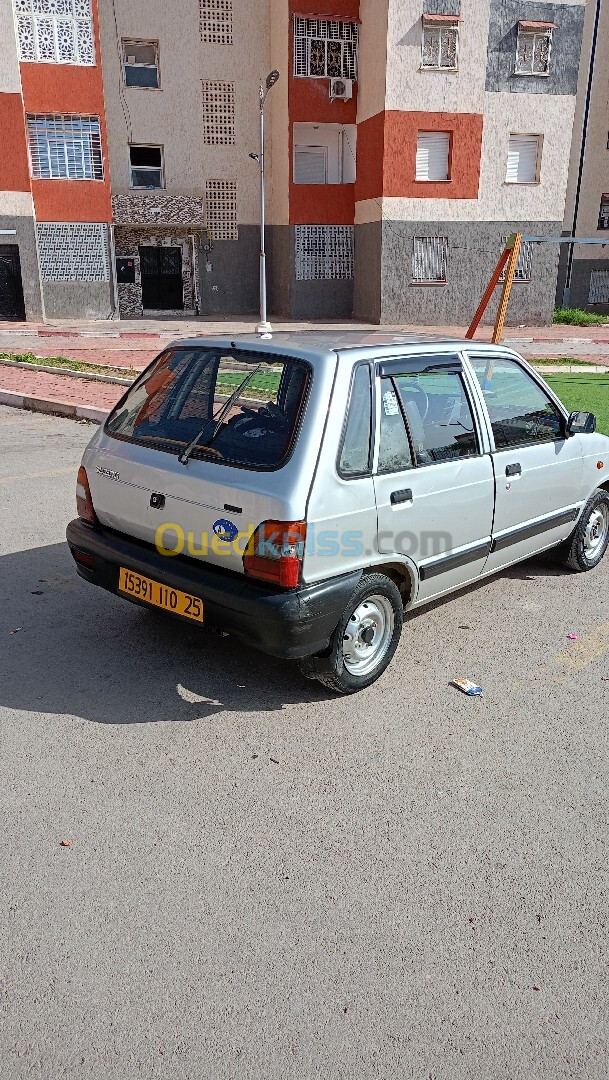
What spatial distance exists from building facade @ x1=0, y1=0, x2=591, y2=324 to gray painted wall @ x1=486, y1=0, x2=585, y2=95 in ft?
0.22

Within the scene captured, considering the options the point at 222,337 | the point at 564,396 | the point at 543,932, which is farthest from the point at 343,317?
the point at 543,932

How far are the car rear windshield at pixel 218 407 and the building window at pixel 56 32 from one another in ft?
83.6

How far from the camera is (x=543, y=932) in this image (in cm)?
271

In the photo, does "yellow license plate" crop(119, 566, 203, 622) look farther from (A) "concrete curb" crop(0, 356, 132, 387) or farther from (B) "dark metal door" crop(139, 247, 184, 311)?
(B) "dark metal door" crop(139, 247, 184, 311)

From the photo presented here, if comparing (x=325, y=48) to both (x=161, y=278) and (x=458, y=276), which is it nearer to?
(x=458, y=276)

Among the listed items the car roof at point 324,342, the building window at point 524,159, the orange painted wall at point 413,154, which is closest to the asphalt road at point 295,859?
the car roof at point 324,342

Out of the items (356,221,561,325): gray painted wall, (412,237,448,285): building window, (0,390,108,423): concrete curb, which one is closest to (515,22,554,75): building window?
(356,221,561,325): gray painted wall

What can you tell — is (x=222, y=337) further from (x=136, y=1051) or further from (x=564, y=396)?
(x=564, y=396)

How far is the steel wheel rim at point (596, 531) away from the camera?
19.6 ft

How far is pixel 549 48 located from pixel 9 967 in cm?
3075

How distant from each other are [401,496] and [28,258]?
25.0 m

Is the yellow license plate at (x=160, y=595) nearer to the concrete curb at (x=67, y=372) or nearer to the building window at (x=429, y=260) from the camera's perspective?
the concrete curb at (x=67, y=372)

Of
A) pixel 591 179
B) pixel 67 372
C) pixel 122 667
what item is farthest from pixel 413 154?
pixel 122 667

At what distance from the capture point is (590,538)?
6.04 metres
